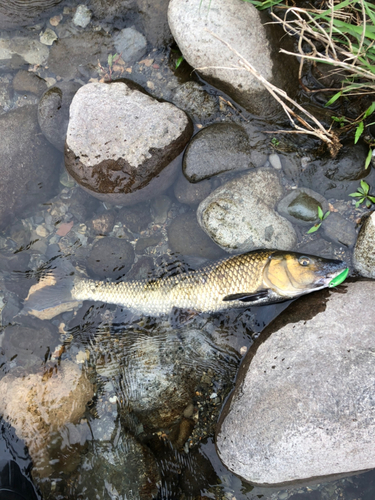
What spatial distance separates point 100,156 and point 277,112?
223 centimetres

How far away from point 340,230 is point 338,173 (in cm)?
69

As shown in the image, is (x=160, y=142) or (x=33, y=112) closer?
(x=160, y=142)

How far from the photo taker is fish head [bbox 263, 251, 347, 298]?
362 centimetres

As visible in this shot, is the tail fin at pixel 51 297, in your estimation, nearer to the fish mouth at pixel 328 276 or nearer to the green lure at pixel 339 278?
the fish mouth at pixel 328 276

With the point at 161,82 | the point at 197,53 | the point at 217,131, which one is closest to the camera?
the point at 197,53

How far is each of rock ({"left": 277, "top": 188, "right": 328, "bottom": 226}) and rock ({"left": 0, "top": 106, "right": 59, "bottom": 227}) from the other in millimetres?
3137

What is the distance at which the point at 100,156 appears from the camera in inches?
156

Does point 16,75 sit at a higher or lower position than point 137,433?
higher

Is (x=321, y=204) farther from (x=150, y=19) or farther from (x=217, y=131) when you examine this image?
(x=150, y=19)

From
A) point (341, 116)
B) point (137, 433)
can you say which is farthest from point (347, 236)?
point (137, 433)

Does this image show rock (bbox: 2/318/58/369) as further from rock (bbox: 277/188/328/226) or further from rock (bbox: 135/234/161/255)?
rock (bbox: 277/188/328/226)

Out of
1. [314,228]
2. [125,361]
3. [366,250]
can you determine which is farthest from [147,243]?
[366,250]

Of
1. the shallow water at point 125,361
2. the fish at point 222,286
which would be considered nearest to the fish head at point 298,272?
the fish at point 222,286

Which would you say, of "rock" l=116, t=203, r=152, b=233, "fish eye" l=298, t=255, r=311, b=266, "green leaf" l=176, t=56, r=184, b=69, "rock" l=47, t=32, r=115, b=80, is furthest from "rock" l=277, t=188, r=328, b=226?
"rock" l=47, t=32, r=115, b=80
